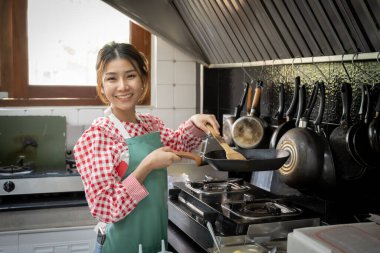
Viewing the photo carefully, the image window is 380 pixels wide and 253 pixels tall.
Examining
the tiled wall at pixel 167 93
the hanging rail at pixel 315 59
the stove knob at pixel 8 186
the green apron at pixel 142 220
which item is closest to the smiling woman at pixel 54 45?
the tiled wall at pixel 167 93

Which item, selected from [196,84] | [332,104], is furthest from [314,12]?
[196,84]

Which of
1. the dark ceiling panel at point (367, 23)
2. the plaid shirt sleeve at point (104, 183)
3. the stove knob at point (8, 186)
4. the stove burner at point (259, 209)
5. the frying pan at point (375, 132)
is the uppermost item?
the dark ceiling panel at point (367, 23)

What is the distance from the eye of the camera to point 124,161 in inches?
56.3

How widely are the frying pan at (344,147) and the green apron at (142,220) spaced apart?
602mm

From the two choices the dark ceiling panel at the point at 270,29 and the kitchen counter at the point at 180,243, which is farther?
the dark ceiling panel at the point at 270,29

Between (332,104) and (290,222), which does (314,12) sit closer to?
(332,104)

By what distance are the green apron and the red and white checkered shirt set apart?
0.05 meters

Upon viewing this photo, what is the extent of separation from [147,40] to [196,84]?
400 mm

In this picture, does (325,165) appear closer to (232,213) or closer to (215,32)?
(232,213)

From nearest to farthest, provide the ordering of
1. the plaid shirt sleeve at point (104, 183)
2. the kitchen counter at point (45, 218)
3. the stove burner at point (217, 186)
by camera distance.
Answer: the plaid shirt sleeve at point (104, 183) < the stove burner at point (217, 186) < the kitchen counter at point (45, 218)

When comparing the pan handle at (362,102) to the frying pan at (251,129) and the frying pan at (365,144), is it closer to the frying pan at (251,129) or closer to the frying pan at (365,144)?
the frying pan at (365,144)

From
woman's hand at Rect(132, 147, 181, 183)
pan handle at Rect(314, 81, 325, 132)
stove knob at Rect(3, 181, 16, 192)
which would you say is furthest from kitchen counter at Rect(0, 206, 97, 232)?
pan handle at Rect(314, 81, 325, 132)

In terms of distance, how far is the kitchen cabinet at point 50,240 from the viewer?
2.09 metres

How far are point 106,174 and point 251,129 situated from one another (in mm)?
870
